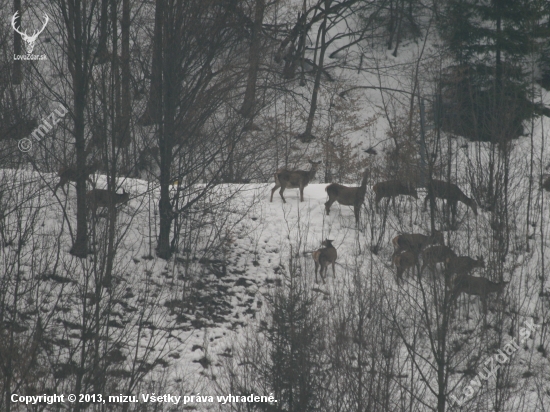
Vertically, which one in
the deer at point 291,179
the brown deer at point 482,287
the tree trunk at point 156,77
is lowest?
the brown deer at point 482,287

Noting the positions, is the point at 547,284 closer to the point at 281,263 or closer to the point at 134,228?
the point at 281,263

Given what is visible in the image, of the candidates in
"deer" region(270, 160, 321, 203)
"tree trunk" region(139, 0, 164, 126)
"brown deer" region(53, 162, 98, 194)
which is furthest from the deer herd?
"brown deer" region(53, 162, 98, 194)

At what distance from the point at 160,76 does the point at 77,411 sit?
9.26m

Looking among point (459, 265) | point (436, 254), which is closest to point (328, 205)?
point (436, 254)

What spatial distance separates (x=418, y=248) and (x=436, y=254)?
110 cm

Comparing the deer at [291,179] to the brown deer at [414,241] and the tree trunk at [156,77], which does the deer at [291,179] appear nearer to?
the brown deer at [414,241]

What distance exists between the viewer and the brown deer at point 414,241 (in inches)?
473

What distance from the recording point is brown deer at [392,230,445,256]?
1202 centimetres

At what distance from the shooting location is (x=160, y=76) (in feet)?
51.5

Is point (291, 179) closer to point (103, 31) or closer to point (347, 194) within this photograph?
point (347, 194)

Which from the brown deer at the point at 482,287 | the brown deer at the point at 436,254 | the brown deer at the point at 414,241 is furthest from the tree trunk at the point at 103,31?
the brown deer at the point at 482,287

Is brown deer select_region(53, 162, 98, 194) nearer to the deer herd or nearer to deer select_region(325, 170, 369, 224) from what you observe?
the deer herd

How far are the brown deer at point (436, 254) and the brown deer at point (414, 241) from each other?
0.48 feet

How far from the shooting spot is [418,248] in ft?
42.9
